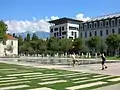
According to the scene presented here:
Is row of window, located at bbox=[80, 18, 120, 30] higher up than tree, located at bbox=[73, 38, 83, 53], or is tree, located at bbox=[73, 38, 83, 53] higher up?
row of window, located at bbox=[80, 18, 120, 30]

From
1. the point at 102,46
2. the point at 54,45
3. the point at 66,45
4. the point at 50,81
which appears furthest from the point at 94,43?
the point at 50,81

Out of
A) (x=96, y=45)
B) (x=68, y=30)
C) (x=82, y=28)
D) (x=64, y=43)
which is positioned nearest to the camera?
(x=96, y=45)

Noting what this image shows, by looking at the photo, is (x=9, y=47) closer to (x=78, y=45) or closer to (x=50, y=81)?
(x=78, y=45)

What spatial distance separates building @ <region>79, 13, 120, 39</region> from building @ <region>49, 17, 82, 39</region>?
13.0 metres

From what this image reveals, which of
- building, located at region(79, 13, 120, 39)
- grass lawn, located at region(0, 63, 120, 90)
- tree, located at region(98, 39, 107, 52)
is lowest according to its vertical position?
grass lawn, located at region(0, 63, 120, 90)

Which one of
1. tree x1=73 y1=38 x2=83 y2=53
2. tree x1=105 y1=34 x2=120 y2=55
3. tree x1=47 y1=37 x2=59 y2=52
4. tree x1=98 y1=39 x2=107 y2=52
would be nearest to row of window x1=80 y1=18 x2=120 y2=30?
tree x1=73 y1=38 x2=83 y2=53

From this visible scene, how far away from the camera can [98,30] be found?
124125 millimetres

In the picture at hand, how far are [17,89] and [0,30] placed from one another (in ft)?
171

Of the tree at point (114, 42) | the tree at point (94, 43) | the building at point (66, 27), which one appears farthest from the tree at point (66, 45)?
the building at point (66, 27)

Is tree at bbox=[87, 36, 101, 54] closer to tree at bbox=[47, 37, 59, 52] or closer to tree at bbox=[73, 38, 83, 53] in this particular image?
tree at bbox=[73, 38, 83, 53]

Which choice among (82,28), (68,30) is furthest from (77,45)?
(68,30)

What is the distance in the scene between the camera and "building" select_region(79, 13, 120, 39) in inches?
4594

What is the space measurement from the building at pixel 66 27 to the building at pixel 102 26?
13.0m

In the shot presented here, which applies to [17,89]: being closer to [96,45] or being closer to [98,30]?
[96,45]
